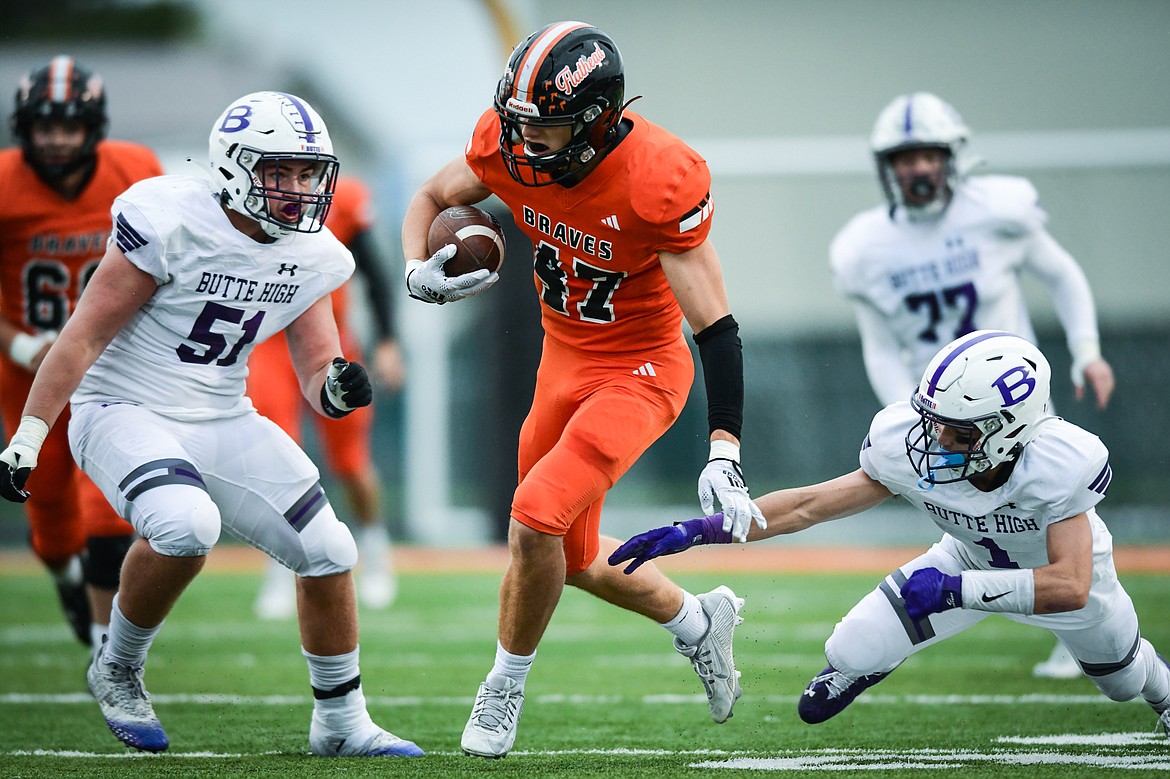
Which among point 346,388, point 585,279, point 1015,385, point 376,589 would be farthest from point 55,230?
point 376,589

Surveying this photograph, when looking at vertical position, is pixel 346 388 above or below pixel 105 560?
above

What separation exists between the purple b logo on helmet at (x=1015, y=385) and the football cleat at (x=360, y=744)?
5.84ft

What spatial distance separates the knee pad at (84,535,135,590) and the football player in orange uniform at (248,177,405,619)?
1984 millimetres

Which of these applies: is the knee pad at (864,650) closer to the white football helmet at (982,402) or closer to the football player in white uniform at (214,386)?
the white football helmet at (982,402)

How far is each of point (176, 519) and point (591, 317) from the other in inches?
48.3

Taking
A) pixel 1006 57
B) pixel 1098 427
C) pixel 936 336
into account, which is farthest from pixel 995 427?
pixel 1006 57

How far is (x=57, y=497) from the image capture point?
508cm

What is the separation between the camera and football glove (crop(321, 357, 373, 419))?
3.92 m

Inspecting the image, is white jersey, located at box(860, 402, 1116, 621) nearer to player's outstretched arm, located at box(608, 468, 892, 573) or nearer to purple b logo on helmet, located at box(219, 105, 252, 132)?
player's outstretched arm, located at box(608, 468, 892, 573)

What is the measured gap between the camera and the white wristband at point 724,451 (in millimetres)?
3645

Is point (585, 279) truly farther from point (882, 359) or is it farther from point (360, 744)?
point (882, 359)

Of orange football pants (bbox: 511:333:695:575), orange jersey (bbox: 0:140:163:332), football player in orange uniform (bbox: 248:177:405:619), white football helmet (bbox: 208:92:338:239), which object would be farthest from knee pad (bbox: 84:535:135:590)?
football player in orange uniform (bbox: 248:177:405:619)

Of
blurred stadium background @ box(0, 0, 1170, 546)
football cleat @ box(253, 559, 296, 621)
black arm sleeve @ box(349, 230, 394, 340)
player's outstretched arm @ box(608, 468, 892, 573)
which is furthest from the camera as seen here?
blurred stadium background @ box(0, 0, 1170, 546)

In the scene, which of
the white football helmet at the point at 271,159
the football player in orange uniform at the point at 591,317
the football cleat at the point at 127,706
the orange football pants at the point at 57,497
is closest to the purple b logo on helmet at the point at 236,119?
the white football helmet at the point at 271,159
